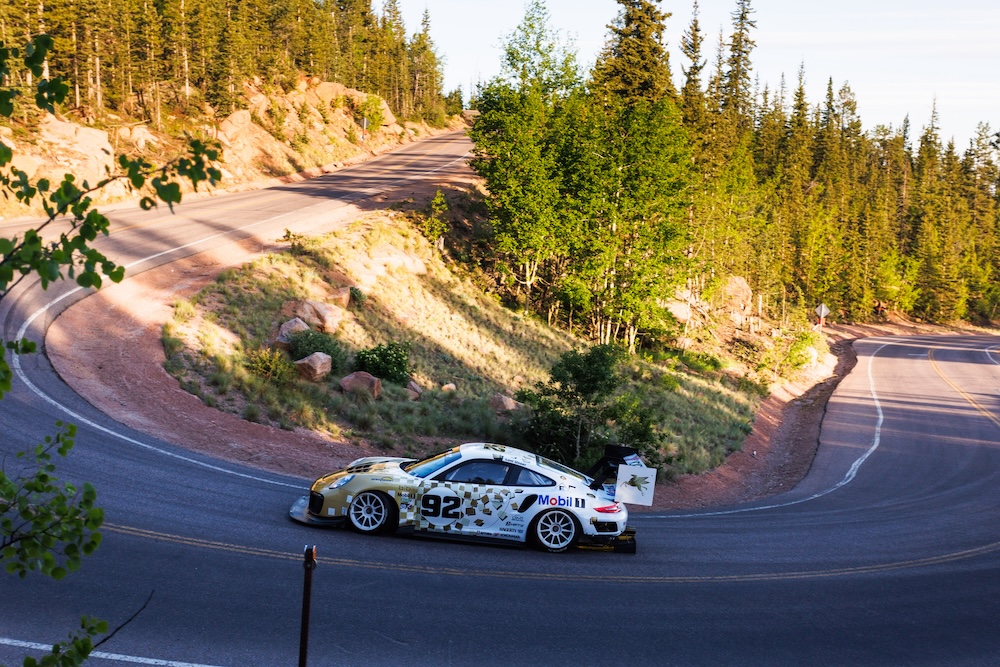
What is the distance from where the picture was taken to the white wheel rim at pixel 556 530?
11820mm

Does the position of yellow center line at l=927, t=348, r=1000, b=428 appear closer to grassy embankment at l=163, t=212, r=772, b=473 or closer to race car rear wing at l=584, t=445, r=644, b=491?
A: grassy embankment at l=163, t=212, r=772, b=473

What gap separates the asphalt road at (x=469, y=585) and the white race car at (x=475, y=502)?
11.0 inches

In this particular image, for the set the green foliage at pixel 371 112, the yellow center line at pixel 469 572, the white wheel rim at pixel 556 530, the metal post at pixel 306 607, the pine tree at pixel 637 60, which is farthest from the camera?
the green foliage at pixel 371 112

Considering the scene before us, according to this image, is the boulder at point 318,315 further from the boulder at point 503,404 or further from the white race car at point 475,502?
the white race car at point 475,502

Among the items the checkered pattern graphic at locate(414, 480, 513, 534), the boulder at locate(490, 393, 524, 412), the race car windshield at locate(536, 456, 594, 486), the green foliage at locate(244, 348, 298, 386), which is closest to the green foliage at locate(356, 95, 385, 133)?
the boulder at locate(490, 393, 524, 412)

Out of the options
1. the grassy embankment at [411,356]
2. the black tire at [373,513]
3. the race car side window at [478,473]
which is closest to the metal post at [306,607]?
the black tire at [373,513]

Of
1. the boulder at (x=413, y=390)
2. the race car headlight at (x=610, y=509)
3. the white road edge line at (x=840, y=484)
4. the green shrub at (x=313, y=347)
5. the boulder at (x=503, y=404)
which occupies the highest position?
the green shrub at (x=313, y=347)

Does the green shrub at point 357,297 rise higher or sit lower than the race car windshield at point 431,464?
higher

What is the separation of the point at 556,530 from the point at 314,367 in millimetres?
11325

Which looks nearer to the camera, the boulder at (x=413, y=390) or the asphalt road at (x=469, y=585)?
the asphalt road at (x=469, y=585)

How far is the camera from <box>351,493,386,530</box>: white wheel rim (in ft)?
37.3

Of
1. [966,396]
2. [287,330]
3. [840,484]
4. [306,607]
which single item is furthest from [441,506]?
[966,396]

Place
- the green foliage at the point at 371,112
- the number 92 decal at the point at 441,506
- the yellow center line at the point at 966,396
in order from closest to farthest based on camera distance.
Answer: the number 92 decal at the point at 441,506, the yellow center line at the point at 966,396, the green foliage at the point at 371,112

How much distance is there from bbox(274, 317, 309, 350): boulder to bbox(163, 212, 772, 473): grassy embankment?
→ 454mm
